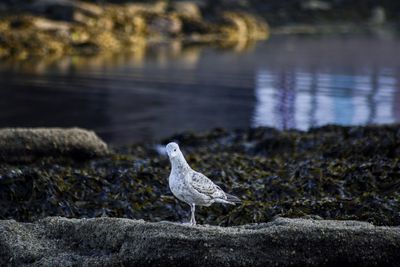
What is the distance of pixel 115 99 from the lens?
18672 millimetres

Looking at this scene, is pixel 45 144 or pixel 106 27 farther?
pixel 106 27

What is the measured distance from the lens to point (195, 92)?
20.2 m

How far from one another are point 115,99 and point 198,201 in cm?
1277

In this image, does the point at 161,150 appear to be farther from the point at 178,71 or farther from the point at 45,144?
the point at 178,71

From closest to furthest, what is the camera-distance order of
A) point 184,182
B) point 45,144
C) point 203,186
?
point 184,182 → point 203,186 → point 45,144

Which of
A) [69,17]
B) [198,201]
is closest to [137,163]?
[198,201]

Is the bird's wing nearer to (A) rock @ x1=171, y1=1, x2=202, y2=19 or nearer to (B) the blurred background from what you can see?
(B) the blurred background

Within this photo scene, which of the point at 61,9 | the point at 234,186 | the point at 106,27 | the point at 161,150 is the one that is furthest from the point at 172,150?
the point at 106,27

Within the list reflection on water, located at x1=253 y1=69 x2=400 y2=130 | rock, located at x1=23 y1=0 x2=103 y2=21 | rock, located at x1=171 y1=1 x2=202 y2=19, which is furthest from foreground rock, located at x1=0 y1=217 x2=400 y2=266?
rock, located at x1=171 y1=1 x2=202 y2=19

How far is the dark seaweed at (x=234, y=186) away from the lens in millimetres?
7434

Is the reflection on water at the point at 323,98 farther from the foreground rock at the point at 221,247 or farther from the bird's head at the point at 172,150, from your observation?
the foreground rock at the point at 221,247

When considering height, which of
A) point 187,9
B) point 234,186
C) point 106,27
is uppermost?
point 234,186

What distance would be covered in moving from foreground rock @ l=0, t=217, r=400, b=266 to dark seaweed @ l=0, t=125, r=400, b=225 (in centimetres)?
139

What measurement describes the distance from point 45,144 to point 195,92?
10.6 m
